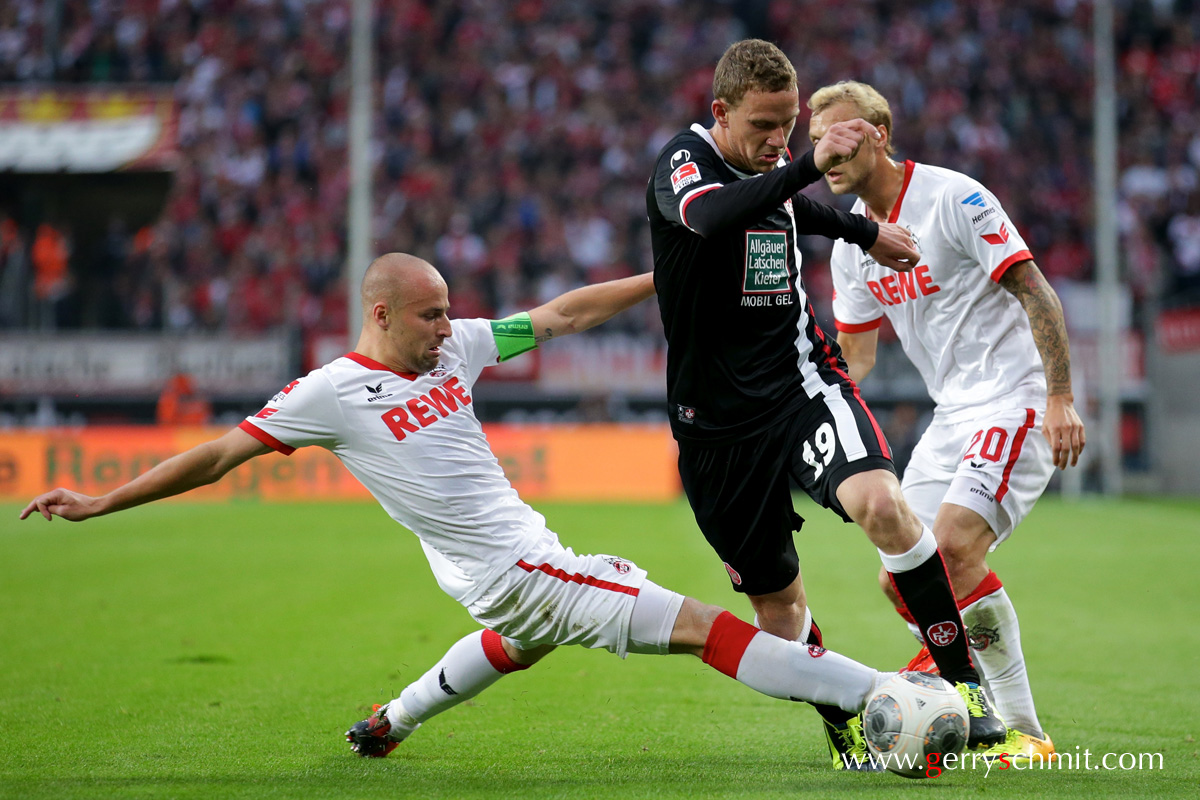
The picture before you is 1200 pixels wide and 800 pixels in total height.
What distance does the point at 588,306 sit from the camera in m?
4.79

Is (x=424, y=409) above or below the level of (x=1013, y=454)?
above

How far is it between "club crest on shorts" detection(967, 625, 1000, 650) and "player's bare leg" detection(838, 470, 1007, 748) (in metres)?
0.51

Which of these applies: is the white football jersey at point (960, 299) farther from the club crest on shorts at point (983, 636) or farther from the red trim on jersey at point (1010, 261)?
the club crest on shorts at point (983, 636)

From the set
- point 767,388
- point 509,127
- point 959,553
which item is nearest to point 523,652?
point 767,388

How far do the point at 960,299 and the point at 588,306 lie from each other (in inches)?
58.4

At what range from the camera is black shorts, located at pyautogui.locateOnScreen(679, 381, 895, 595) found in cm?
406

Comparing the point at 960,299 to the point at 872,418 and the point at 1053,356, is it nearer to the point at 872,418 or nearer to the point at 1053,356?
the point at 1053,356

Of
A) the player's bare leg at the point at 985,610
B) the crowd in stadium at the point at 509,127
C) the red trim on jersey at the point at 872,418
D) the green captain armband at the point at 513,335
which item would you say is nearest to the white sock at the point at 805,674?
the player's bare leg at the point at 985,610

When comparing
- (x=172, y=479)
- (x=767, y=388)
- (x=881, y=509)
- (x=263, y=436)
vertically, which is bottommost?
(x=881, y=509)

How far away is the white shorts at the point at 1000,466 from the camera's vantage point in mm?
4555

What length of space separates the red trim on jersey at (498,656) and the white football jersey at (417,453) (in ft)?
1.20

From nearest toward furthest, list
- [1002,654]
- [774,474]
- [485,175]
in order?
[774,474] < [1002,654] < [485,175]

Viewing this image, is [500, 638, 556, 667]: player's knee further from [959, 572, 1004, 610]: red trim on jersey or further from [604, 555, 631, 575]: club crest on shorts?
[959, 572, 1004, 610]: red trim on jersey

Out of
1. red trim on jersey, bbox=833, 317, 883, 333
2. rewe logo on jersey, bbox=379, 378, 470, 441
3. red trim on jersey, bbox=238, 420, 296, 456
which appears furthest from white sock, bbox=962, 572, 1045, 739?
red trim on jersey, bbox=238, 420, 296, 456
